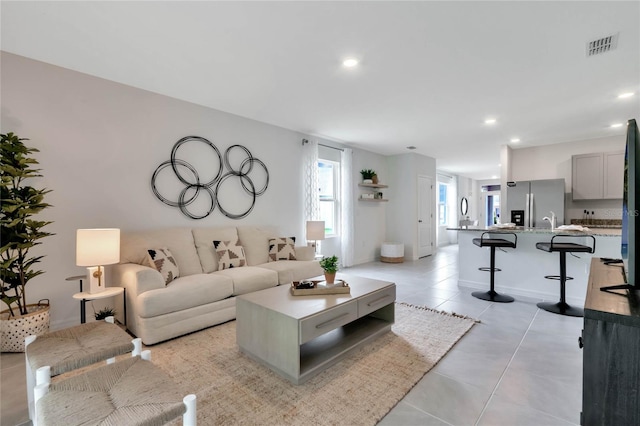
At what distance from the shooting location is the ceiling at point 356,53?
2.07 meters

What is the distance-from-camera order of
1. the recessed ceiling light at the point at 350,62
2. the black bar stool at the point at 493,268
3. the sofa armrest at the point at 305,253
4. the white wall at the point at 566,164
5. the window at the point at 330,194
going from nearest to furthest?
the recessed ceiling light at the point at 350,62
the black bar stool at the point at 493,268
the sofa armrest at the point at 305,253
the white wall at the point at 566,164
the window at the point at 330,194

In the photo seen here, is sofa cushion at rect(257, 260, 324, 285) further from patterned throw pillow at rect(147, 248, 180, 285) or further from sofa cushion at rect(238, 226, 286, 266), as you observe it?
patterned throw pillow at rect(147, 248, 180, 285)

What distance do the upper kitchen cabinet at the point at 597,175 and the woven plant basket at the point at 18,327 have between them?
7880 mm

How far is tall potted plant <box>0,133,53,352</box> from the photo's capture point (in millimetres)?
2348

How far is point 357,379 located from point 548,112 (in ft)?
14.5

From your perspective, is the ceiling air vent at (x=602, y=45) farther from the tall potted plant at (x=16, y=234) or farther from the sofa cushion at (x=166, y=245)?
the tall potted plant at (x=16, y=234)

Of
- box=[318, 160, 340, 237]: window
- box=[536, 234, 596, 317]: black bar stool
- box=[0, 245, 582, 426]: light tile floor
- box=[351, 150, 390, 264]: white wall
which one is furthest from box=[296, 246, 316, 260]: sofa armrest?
box=[536, 234, 596, 317]: black bar stool

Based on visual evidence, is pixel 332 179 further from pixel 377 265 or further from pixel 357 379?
pixel 357 379

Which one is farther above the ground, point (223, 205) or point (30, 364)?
point (223, 205)

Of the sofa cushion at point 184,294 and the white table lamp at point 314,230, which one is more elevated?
the white table lamp at point 314,230

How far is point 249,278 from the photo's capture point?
3.30 m

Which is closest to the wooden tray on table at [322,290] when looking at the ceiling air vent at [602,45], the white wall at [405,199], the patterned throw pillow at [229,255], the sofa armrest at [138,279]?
Result: the sofa armrest at [138,279]

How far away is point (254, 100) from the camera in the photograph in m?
3.74

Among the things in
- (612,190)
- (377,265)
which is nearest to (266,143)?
(377,265)
